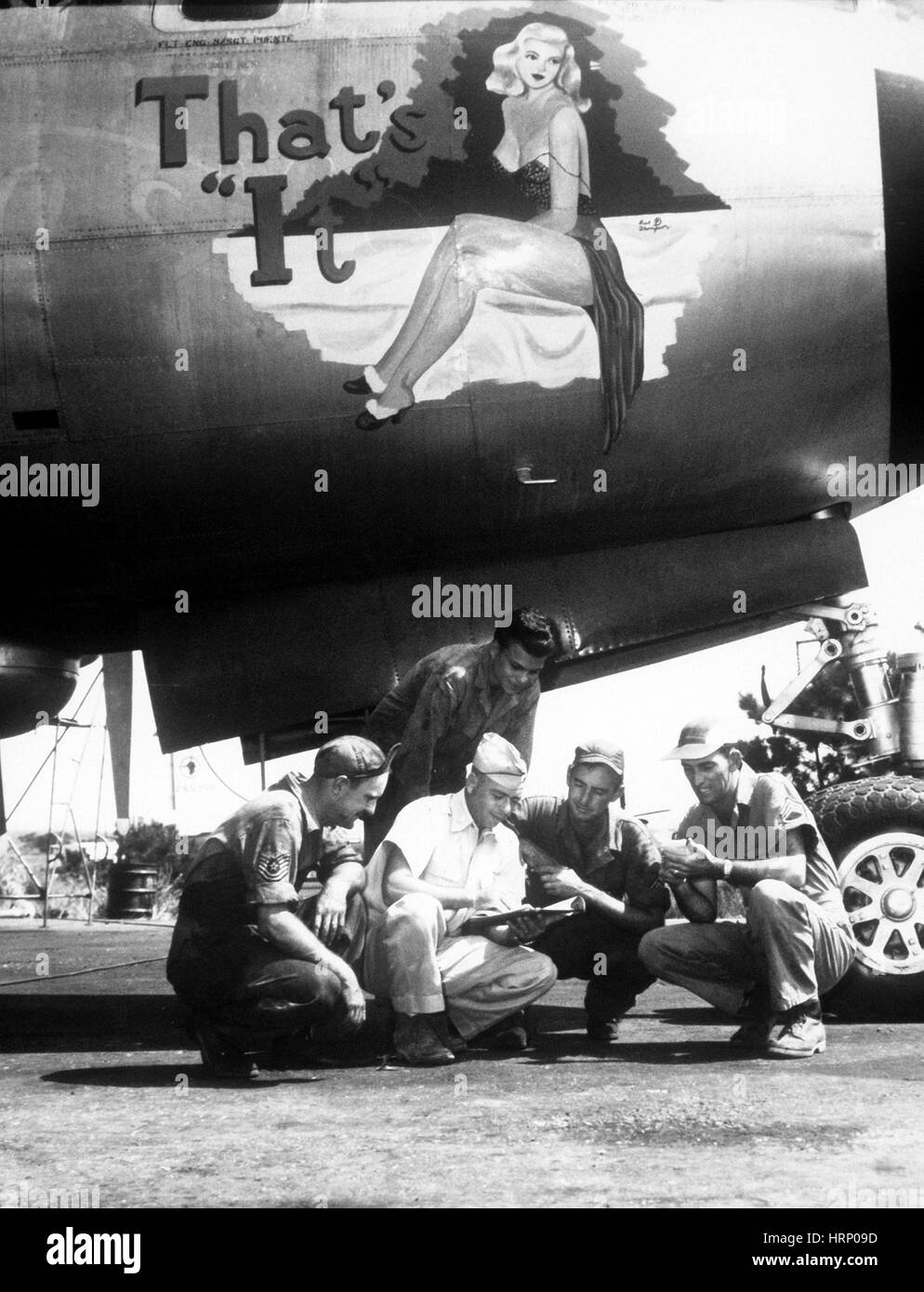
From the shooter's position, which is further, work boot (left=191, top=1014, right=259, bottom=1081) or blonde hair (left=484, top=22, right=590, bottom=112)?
blonde hair (left=484, top=22, right=590, bottom=112)

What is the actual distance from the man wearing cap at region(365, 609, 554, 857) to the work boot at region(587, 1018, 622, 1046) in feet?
3.78

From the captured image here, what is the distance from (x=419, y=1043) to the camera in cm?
553

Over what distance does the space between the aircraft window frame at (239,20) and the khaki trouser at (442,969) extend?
3.75 metres

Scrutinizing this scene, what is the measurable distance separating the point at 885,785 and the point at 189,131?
13.6ft

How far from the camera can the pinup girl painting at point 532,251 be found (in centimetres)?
556

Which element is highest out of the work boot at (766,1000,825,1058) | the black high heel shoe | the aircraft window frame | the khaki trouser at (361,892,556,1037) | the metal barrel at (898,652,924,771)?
the aircraft window frame

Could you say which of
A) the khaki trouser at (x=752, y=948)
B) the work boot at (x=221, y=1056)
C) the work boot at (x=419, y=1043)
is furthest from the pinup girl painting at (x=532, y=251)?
the work boot at (x=221, y=1056)

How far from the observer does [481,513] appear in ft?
19.4

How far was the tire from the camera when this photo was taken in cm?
589

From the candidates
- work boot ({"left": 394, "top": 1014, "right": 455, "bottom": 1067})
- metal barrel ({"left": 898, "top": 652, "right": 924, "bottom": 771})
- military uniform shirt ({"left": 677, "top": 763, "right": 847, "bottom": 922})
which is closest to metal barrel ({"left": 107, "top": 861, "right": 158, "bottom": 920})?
work boot ({"left": 394, "top": 1014, "right": 455, "bottom": 1067})

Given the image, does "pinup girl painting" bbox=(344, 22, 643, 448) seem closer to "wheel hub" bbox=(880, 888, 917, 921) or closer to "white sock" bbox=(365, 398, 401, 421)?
"white sock" bbox=(365, 398, 401, 421)
